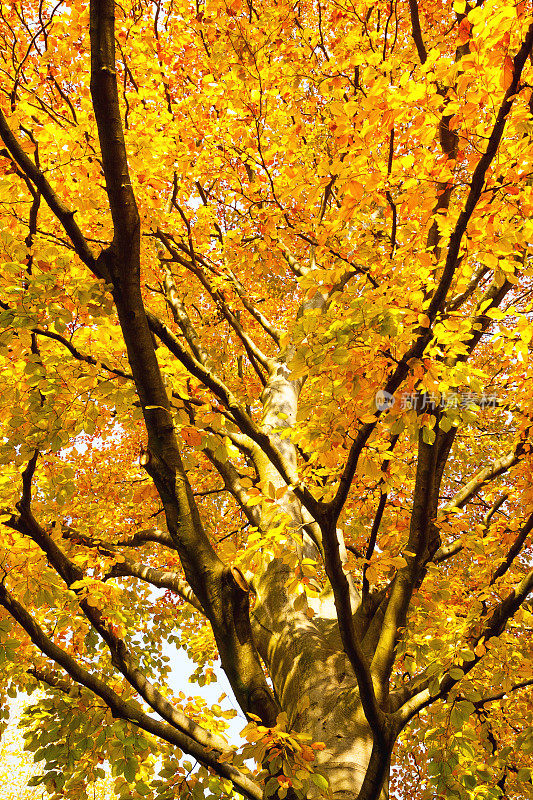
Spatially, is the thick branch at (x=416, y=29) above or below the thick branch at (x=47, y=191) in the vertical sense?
above

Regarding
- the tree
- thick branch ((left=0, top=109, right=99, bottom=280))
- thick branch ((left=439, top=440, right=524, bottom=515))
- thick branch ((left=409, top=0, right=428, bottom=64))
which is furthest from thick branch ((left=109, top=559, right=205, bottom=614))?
thick branch ((left=409, top=0, right=428, bottom=64))

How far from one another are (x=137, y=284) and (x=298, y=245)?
6.01m

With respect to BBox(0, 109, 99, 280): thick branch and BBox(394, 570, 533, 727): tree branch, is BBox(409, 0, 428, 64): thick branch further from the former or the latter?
BBox(394, 570, 533, 727): tree branch

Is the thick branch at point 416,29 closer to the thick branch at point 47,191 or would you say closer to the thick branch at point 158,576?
the thick branch at point 47,191

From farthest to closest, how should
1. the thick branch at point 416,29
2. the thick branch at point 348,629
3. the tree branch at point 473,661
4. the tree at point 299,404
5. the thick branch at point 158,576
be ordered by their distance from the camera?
1. the thick branch at point 158,576
2. the thick branch at point 416,29
3. the tree branch at point 473,661
4. the thick branch at point 348,629
5. the tree at point 299,404

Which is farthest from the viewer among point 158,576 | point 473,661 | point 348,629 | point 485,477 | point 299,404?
point 158,576

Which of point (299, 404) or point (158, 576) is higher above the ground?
point (158, 576)

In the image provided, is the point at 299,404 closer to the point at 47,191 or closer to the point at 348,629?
the point at 348,629

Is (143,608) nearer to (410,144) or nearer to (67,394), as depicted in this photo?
(67,394)

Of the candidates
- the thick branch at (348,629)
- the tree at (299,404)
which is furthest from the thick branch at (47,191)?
the thick branch at (348,629)

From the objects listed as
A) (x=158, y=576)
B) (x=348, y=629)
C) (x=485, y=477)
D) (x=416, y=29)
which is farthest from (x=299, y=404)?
(x=158, y=576)

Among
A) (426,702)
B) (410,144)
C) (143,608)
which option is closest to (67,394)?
(426,702)

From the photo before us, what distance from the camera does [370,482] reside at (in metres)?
4.41

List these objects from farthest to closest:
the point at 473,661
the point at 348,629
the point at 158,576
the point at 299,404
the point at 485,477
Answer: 1. the point at 158,576
2. the point at 485,477
3. the point at 299,404
4. the point at 473,661
5. the point at 348,629
